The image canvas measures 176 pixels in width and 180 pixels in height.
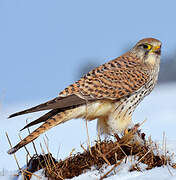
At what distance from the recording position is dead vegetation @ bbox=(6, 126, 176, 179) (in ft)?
14.1

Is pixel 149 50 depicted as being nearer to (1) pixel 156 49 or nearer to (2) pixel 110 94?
(1) pixel 156 49

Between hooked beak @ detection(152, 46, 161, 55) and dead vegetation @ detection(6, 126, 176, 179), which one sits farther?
hooked beak @ detection(152, 46, 161, 55)

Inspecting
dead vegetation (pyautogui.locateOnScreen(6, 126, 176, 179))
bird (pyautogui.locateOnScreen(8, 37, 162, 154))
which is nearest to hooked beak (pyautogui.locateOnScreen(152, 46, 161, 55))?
bird (pyautogui.locateOnScreen(8, 37, 162, 154))

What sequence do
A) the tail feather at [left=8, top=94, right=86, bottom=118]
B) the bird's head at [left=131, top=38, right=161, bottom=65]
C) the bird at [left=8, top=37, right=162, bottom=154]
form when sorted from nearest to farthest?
the tail feather at [left=8, top=94, right=86, bottom=118]
the bird at [left=8, top=37, right=162, bottom=154]
the bird's head at [left=131, top=38, right=161, bottom=65]

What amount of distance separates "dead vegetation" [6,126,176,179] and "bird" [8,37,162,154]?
0.37 m

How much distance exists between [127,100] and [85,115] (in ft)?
2.20

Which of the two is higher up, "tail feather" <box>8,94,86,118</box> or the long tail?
"tail feather" <box>8,94,86,118</box>

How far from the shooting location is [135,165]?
420 centimetres

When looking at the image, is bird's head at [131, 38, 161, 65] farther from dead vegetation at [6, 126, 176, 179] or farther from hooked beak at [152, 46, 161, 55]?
dead vegetation at [6, 126, 176, 179]

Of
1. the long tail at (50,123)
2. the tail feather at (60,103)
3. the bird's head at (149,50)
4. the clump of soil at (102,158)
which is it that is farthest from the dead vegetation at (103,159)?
the bird's head at (149,50)

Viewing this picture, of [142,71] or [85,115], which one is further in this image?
[142,71]

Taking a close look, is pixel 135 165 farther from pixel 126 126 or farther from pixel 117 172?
pixel 126 126

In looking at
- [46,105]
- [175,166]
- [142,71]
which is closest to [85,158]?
[46,105]

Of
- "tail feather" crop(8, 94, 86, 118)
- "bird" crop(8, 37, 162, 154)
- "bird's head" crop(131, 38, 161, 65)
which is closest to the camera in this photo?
"tail feather" crop(8, 94, 86, 118)
